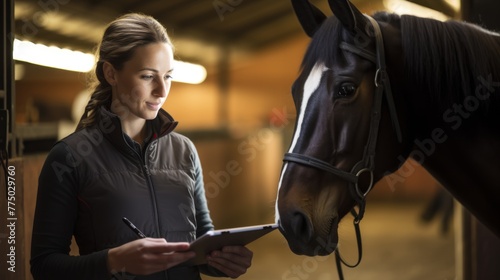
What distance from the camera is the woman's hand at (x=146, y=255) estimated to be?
1274 mm

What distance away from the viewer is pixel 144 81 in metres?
1.45

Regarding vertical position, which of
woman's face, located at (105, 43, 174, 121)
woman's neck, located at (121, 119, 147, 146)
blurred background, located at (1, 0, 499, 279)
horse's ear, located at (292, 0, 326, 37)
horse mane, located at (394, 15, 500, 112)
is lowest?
blurred background, located at (1, 0, 499, 279)

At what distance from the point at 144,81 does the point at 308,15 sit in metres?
0.48

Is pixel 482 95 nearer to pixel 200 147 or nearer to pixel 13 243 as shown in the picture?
pixel 13 243

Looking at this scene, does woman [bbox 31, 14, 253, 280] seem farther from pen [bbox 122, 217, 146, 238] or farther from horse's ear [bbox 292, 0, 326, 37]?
horse's ear [bbox 292, 0, 326, 37]

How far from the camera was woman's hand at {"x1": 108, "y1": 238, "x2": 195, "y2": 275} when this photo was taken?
4.18ft

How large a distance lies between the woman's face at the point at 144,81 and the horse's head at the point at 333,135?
33 cm

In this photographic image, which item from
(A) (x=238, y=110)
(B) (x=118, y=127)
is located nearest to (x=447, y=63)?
(B) (x=118, y=127)

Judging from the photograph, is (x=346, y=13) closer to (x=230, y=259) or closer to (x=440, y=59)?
(x=440, y=59)

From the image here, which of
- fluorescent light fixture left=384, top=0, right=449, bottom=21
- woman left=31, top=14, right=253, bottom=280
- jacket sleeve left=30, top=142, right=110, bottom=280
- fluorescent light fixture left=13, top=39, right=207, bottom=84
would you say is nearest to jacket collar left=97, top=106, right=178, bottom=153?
woman left=31, top=14, right=253, bottom=280

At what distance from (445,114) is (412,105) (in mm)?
83

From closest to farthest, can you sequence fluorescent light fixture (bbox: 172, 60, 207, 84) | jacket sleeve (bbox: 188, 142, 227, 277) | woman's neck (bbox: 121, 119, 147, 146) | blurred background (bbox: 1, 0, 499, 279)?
1. woman's neck (bbox: 121, 119, 147, 146)
2. jacket sleeve (bbox: 188, 142, 227, 277)
3. blurred background (bbox: 1, 0, 499, 279)
4. fluorescent light fixture (bbox: 172, 60, 207, 84)

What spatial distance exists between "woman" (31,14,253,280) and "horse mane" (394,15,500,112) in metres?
0.59

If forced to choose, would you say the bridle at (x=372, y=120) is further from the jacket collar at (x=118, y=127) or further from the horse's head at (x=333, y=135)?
the jacket collar at (x=118, y=127)
